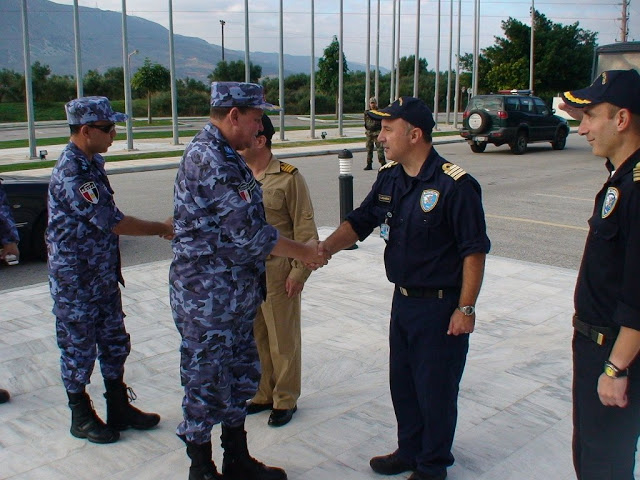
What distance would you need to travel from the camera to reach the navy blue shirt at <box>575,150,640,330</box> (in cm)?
223

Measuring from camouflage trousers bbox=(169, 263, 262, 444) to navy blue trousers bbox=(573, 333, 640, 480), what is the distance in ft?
4.80

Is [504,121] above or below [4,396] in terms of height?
above

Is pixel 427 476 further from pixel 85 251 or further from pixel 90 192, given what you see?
pixel 90 192

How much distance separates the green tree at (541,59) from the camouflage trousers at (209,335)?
48.8m

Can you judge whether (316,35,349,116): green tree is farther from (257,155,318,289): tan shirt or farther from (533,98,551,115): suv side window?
(257,155,318,289): tan shirt

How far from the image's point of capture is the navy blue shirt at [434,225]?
3020 millimetres

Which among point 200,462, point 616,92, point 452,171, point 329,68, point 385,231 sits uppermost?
point 329,68

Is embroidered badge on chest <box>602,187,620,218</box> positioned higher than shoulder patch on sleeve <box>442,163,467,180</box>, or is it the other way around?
shoulder patch on sleeve <box>442,163,467,180</box>

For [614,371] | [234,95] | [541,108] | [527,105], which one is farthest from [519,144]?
[614,371]

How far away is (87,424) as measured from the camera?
12.2 ft

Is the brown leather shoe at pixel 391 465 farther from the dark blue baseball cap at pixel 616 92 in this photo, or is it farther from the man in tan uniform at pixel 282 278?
the dark blue baseball cap at pixel 616 92

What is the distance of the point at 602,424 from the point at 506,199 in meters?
10.7

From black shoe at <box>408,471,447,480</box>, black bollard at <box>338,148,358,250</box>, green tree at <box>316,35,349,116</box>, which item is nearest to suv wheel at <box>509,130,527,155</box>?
black bollard at <box>338,148,358,250</box>

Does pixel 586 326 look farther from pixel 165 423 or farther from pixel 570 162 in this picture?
pixel 570 162
